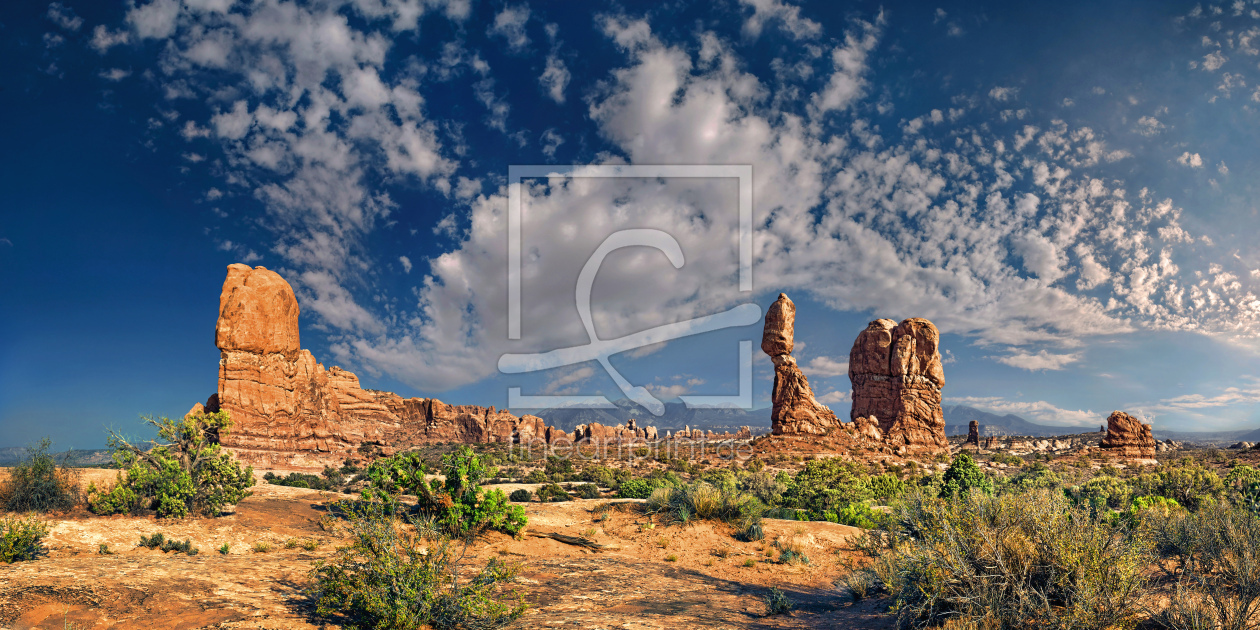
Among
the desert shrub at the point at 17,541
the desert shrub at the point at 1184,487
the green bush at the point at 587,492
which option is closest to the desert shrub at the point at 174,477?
the desert shrub at the point at 17,541

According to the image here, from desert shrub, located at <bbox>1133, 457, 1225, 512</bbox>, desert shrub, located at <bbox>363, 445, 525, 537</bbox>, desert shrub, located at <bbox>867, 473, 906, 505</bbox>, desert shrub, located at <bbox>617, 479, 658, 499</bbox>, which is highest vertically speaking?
desert shrub, located at <bbox>363, 445, 525, 537</bbox>

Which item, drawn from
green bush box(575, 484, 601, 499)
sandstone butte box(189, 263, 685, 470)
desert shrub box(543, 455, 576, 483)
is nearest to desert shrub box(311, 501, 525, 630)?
green bush box(575, 484, 601, 499)

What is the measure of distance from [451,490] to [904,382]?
44.9 meters

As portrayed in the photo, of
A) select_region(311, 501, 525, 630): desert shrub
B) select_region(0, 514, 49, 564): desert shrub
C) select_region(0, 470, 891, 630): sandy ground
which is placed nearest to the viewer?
select_region(311, 501, 525, 630): desert shrub

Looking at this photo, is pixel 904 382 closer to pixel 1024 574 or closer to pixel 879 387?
pixel 879 387

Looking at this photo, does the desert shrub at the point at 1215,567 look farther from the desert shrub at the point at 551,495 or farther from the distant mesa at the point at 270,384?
the distant mesa at the point at 270,384

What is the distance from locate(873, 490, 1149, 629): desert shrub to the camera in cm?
491

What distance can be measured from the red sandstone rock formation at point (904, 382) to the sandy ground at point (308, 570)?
36.2 meters

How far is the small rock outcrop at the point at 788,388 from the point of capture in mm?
41594

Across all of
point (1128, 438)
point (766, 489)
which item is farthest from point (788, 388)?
point (1128, 438)

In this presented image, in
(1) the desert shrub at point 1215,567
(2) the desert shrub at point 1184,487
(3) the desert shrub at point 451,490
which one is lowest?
(2) the desert shrub at point 1184,487

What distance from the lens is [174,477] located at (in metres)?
11.6

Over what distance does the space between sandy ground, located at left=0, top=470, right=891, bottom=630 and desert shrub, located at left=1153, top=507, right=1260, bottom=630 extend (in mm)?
3031

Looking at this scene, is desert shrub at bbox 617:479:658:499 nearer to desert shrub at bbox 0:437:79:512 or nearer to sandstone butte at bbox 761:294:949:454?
desert shrub at bbox 0:437:79:512
